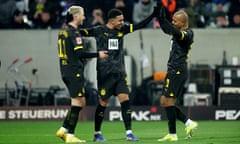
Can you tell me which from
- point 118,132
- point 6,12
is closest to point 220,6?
point 6,12

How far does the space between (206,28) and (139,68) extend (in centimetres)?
242

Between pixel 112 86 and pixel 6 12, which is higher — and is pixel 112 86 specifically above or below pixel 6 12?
below

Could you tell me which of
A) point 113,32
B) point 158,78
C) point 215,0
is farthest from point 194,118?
point 113,32

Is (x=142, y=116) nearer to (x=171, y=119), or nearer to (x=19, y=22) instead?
(x=19, y=22)

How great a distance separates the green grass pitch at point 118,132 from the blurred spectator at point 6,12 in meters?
4.51

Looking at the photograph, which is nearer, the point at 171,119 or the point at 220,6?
the point at 171,119

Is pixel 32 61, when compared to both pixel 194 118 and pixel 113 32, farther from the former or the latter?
pixel 113 32

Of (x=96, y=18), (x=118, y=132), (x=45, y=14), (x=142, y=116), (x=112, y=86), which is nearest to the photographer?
(x=112, y=86)

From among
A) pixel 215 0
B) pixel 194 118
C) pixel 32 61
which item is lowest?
pixel 194 118

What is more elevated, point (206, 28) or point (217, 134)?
point (206, 28)

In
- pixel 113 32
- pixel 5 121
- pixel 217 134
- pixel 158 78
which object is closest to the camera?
pixel 113 32

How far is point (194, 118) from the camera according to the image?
82.5 ft

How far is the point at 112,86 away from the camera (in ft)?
56.1

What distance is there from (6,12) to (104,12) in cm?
306
